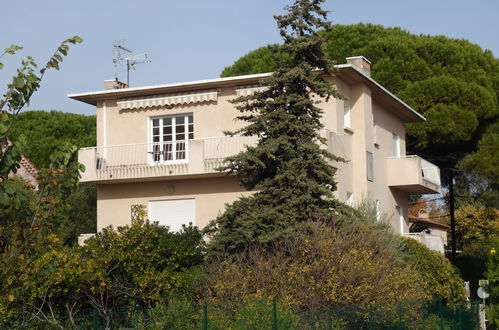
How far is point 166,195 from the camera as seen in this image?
29.4m

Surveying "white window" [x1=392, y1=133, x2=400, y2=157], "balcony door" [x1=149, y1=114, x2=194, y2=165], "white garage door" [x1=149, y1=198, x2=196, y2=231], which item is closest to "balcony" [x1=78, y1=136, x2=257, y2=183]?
"balcony door" [x1=149, y1=114, x2=194, y2=165]

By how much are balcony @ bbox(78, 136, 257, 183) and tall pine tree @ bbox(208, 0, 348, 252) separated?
23.7 ft

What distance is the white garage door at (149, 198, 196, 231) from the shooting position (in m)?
29.0

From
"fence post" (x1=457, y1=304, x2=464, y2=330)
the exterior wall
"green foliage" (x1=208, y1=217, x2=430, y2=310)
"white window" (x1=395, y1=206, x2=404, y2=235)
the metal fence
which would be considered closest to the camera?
the metal fence

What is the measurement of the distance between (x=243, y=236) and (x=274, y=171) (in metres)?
1.92

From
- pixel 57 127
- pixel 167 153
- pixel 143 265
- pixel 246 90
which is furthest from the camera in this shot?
pixel 57 127

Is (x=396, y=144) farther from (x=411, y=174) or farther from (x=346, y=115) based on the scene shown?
(x=346, y=115)

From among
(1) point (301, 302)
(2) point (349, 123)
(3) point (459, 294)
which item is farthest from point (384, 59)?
(1) point (301, 302)

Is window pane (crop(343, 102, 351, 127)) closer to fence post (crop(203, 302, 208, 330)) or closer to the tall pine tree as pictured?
the tall pine tree

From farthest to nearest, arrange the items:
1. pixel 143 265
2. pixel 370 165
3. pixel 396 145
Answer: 1. pixel 396 145
2. pixel 370 165
3. pixel 143 265

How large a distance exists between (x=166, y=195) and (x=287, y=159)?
1020cm

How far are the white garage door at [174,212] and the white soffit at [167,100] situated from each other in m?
3.33

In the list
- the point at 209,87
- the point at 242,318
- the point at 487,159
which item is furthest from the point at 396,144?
the point at 242,318

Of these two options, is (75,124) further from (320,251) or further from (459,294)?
(320,251)
